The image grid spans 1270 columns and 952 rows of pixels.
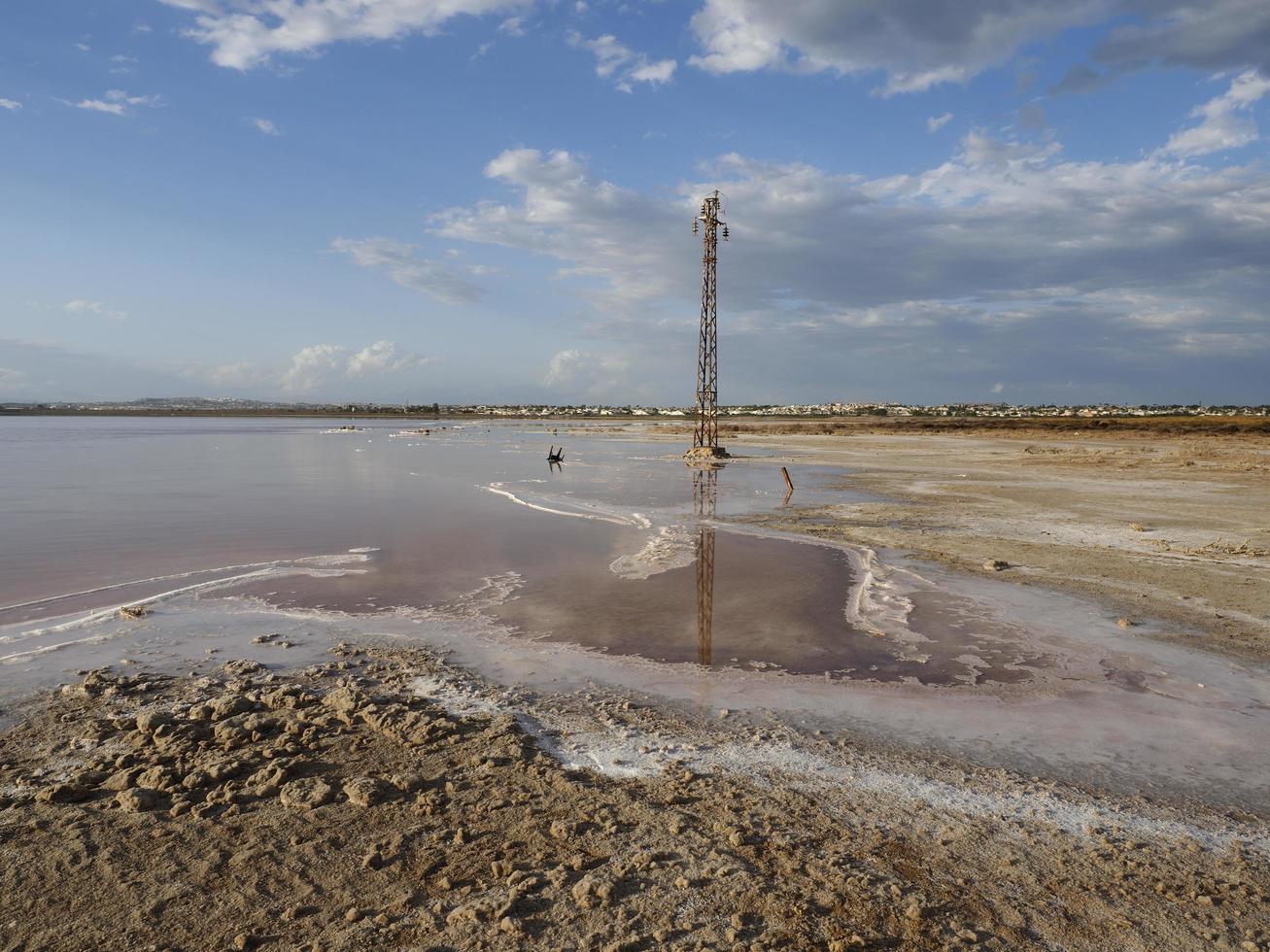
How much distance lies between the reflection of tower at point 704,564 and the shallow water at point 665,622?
6cm

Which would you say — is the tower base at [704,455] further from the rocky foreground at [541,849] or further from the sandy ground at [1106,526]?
the rocky foreground at [541,849]

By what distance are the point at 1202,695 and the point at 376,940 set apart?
775cm

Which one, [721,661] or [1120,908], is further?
[721,661]

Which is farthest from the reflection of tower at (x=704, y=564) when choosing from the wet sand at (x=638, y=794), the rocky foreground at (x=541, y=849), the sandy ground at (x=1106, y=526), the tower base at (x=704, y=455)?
the tower base at (x=704, y=455)

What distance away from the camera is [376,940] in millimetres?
3576

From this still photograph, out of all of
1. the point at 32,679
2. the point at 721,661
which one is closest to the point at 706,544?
the point at 721,661

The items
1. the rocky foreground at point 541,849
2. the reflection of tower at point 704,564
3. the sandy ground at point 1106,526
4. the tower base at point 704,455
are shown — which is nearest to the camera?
the rocky foreground at point 541,849

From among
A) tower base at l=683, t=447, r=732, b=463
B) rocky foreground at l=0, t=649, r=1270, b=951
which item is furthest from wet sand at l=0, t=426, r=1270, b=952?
tower base at l=683, t=447, r=732, b=463

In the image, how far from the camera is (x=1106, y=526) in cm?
1653

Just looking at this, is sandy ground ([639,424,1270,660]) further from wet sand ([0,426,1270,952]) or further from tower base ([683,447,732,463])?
tower base ([683,447,732,463])

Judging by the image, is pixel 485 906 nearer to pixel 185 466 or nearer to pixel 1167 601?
pixel 1167 601

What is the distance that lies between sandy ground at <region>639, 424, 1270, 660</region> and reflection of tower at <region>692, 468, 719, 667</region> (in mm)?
2100

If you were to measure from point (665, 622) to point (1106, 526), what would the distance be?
Result: 1275cm

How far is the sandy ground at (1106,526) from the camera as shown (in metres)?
10.4
